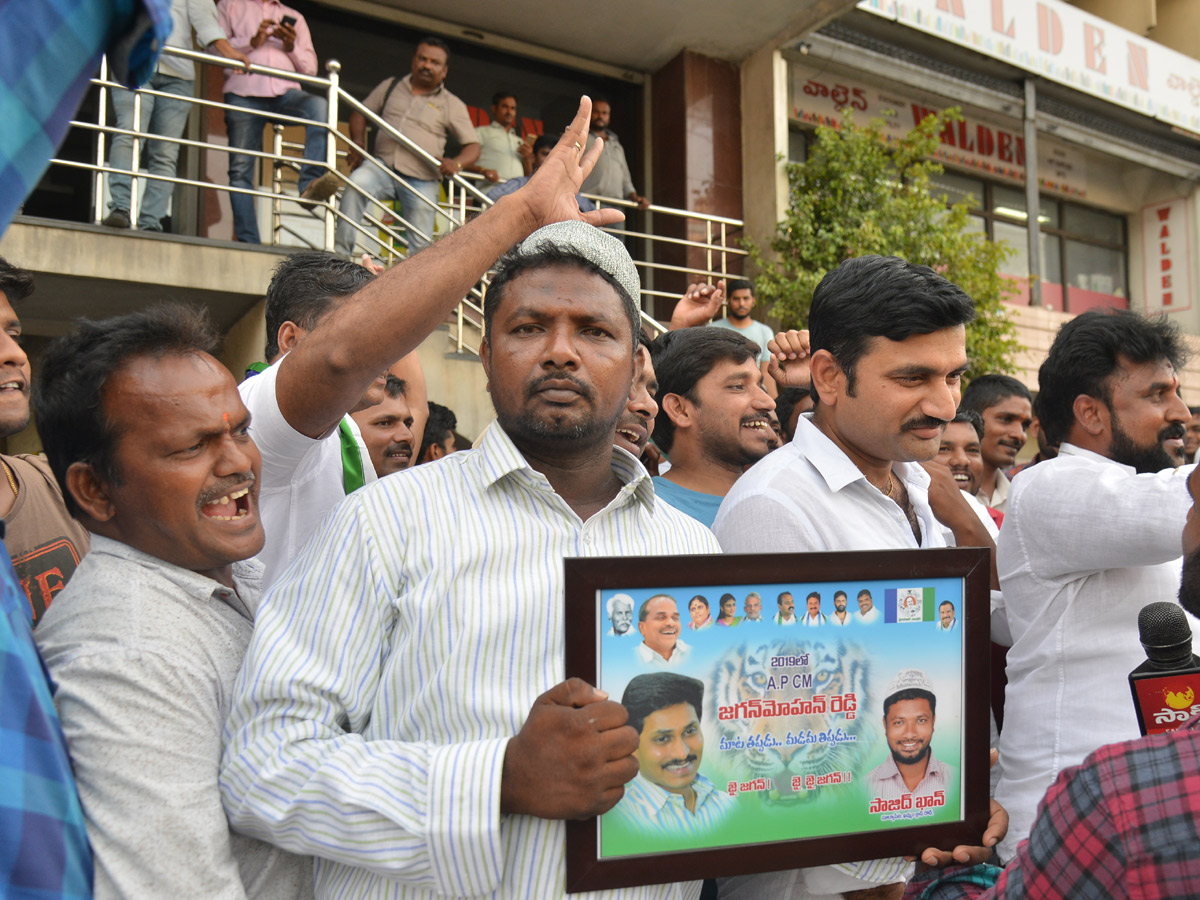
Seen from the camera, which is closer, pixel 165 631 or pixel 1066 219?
pixel 165 631

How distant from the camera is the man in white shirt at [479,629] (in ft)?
4.57

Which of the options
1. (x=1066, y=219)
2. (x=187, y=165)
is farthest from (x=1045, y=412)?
(x=1066, y=219)

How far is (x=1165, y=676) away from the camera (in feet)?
5.12

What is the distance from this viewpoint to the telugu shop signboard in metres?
11.2

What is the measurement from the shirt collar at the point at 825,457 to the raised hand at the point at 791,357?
83 cm

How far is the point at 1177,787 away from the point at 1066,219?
57.9 feet

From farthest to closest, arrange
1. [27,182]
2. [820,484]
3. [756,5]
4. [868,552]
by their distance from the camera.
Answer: [756,5], [820,484], [868,552], [27,182]

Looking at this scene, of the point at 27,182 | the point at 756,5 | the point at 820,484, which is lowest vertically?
the point at 820,484

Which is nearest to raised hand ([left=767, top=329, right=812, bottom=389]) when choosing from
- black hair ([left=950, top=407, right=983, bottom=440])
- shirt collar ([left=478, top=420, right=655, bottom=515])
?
shirt collar ([left=478, top=420, right=655, bottom=515])

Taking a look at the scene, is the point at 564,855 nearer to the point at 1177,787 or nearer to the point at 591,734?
the point at 591,734

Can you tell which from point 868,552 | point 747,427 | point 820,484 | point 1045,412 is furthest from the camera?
point 747,427

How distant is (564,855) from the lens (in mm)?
1497

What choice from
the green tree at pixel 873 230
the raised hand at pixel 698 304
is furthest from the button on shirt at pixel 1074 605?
the green tree at pixel 873 230

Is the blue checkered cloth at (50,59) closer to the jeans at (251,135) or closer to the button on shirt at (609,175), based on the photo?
the jeans at (251,135)
